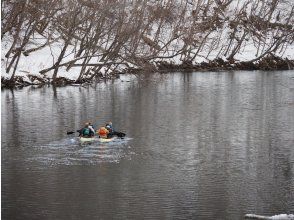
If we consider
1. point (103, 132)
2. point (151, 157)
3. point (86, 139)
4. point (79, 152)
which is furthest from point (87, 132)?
point (151, 157)

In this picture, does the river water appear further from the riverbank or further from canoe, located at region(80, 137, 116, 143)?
the riverbank

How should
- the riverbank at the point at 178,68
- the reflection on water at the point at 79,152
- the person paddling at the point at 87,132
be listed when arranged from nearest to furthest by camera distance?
1. the reflection on water at the point at 79,152
2. the person paddling at the point at 87,132
3. the riverbank at the point at 178,68

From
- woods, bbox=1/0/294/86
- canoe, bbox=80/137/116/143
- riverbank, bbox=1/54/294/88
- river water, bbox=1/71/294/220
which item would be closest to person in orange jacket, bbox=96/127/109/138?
canoe, bbox=80/137/116/143

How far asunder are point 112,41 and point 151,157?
38.1 m

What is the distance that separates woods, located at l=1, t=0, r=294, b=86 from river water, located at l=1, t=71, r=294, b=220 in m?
8.45

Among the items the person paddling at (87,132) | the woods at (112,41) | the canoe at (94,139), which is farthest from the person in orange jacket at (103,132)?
the woods at (112,41)

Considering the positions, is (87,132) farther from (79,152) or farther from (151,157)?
(151,157)

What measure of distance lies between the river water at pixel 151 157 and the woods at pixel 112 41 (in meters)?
8.45

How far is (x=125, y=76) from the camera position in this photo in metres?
58.7

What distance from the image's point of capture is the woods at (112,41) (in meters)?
50.9

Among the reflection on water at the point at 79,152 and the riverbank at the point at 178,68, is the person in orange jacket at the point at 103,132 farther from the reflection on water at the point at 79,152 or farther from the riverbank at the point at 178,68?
the riverbank at the point at 178,68

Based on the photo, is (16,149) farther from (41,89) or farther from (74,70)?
(74,70)

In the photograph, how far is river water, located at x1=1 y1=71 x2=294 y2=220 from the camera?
1838cm

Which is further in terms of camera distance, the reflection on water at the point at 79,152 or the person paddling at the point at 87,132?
the person paddling at the point at 87,132
